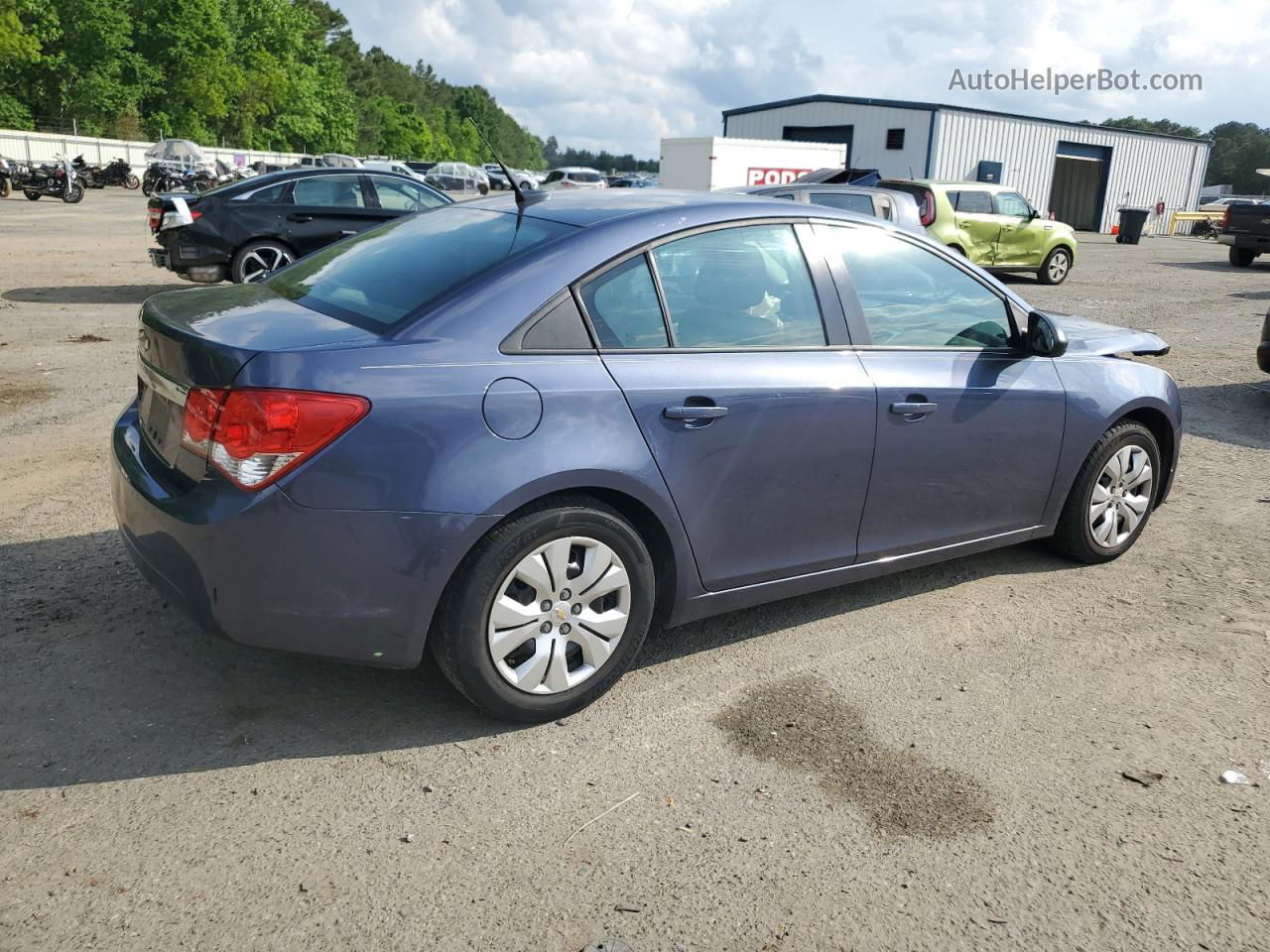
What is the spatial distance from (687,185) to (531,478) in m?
25.1

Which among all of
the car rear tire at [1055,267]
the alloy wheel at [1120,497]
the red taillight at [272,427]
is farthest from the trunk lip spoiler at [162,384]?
the car rear tire at [1055,267]

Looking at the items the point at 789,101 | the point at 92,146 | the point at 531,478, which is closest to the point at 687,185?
the point at 789,101

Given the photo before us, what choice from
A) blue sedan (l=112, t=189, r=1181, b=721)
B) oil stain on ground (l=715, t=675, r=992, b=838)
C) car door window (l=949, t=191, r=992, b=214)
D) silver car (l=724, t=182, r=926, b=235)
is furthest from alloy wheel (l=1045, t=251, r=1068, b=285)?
oil stain on ground (l=715, t=675, r=992, b=838)

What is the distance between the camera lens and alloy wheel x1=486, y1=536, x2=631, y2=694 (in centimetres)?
324

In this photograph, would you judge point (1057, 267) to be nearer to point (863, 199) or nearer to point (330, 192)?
point (863, 199)

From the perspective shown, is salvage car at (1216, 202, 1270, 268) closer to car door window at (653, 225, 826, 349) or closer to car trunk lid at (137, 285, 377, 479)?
car door window at (653, 225, 826, 349)

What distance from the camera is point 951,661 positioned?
4.02 meters

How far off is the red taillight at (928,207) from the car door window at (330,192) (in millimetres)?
8908

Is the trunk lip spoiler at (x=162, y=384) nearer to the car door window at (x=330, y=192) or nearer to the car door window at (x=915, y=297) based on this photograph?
the car door window at (x=915, y=297)

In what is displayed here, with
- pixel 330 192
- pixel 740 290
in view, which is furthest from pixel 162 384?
pixel 330 192

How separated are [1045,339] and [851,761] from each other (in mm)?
2036

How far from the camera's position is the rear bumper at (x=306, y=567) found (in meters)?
2.95

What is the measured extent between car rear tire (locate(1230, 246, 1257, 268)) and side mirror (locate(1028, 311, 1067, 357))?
23273 mm

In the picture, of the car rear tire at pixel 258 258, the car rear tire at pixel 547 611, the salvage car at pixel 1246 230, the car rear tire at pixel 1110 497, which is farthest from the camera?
the salvage car at pixel 1246 230
